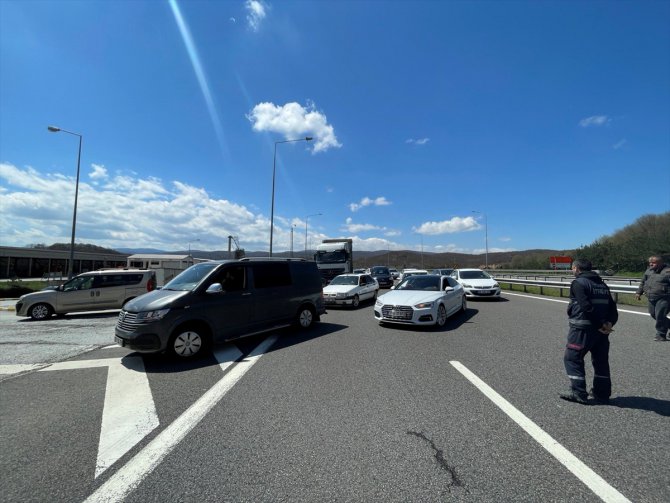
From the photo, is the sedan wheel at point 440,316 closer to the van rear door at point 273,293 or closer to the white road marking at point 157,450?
the van rear door at point 273,293

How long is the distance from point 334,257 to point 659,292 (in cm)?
2024

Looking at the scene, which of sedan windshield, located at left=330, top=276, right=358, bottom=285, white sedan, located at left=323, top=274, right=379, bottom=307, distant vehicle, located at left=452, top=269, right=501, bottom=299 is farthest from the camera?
distant vehicle, located at left=452, top=269, right=501, bottom=299

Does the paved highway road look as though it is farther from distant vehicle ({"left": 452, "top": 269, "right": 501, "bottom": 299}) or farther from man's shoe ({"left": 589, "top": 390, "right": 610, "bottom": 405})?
distant vehicle ({"left": 452, "top": 269, "right": 501, "bottom": 299})

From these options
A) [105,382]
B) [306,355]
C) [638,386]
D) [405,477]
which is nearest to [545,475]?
[405,477]

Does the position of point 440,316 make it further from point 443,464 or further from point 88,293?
point 88,293

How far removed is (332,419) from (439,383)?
1.93 m

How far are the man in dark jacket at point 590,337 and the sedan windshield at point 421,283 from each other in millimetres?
6086

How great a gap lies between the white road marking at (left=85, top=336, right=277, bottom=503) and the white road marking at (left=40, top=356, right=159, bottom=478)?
20 centimetres

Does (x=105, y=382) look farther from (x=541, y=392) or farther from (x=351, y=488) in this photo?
(x=541, y=392)

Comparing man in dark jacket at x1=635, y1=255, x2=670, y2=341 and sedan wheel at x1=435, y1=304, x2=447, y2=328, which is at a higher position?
man in dark jacket at x1=635, y1=255, x2=670, y2=341

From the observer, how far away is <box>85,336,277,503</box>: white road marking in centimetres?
258

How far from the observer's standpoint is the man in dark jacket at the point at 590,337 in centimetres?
409

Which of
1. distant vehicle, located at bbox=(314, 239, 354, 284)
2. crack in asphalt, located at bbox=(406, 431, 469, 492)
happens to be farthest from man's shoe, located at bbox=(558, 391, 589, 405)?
distant vehicle, located at bbox=(314, 239, 354, 284)

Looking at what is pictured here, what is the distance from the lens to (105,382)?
5195 mm
